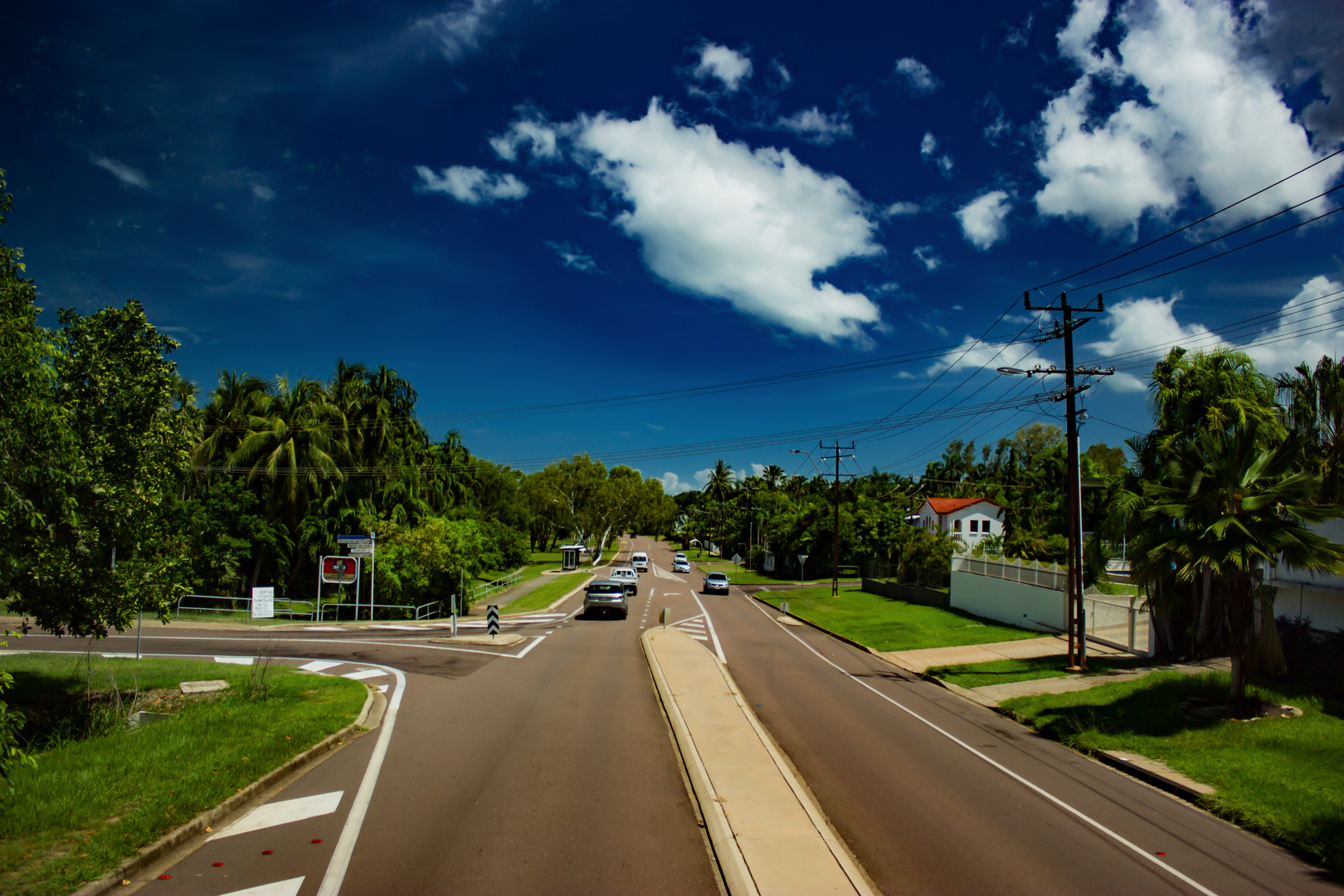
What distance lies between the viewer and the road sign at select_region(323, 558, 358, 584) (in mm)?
34469

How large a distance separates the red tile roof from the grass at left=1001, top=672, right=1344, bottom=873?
204 ft

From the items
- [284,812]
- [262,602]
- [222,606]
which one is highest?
[284,812]

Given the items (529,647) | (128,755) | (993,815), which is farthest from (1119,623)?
(128,755)

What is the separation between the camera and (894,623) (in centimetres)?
3322

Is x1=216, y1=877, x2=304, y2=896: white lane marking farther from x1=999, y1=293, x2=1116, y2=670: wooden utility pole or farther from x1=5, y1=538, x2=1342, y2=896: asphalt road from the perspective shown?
x1=999, y1=293, x2=1116, y2=670: wooden utility pole

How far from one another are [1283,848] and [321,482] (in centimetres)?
4483

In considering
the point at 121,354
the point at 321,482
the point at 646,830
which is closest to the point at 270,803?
the point at 646,830

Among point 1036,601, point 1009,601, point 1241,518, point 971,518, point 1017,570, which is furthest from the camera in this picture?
point 971,518

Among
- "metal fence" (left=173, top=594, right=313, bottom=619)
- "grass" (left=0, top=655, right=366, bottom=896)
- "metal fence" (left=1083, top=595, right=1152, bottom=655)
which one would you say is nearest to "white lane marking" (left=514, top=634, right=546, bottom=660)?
"grass" (left=0, top=655, right=366, bottom=896)

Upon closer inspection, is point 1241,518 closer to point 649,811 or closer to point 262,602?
point 649,811

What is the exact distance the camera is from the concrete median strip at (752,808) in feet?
23.1

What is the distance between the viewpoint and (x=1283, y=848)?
8680 millimetres

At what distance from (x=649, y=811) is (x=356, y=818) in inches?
133

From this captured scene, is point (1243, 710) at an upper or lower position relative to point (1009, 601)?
upper
